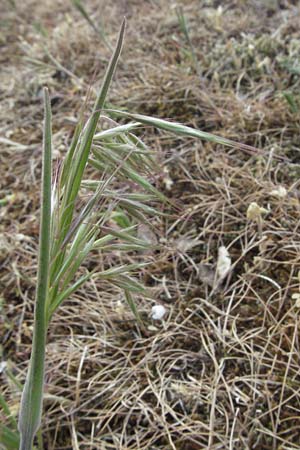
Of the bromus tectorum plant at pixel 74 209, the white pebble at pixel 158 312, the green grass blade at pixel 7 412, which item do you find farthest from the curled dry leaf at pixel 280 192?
the green grass blade at pixel 7 412

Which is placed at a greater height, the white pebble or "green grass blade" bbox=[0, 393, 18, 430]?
"green grass blade" bbox=[0, 393, 18, 430]

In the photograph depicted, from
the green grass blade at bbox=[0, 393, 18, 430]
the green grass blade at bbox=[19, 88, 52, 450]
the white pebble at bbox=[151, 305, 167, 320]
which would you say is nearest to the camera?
the green grass blade at bbox=[19, 88, 52, 450]

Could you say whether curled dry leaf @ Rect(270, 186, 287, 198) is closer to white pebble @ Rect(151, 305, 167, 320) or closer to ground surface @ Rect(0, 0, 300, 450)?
ground surface @ Rect(0, 0, 300, 450)

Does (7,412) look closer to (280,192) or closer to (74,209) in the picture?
(74,209)

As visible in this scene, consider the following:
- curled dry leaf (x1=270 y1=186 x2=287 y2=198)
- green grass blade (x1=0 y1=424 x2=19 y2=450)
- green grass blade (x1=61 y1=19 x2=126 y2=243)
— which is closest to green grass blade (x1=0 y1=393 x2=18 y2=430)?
green grass blade (x1=0 y1=424 x2=19 y2=450)

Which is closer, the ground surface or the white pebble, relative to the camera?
the ground surface

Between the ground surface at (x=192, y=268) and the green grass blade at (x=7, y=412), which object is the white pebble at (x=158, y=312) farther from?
the green grass blade at (x=7, y=412)

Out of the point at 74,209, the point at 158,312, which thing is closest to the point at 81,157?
the point at 74,209
